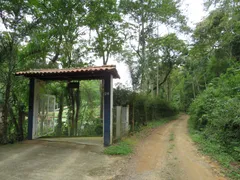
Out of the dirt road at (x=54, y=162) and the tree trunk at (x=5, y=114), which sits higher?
the tree trunk at (x=5, y=114)

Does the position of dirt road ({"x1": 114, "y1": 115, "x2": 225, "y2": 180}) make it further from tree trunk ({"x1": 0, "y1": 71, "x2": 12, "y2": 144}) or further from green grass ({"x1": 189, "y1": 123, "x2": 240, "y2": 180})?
tree trunk ({"x1": 0, "y1": 71, "x2": 12, "y2": 144})

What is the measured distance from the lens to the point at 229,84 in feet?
31.3

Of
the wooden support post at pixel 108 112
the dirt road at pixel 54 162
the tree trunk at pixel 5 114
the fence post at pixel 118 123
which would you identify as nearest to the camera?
the dirt road at pixel 54 162

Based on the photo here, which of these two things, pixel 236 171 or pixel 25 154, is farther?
pixel 25 154

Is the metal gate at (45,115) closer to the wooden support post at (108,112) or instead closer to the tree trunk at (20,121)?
the tree trunk at (20,121)

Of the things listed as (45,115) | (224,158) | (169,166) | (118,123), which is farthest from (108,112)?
(224,158)

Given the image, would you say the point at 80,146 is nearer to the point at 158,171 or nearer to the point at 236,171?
the point at 158,171

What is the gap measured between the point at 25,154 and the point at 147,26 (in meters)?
15.6

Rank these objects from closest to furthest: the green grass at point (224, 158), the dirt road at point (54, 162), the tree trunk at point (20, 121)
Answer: the dirt road at point (54, 162)
the green grass at point (224, 158)
the tree trunk at point (20, 121)

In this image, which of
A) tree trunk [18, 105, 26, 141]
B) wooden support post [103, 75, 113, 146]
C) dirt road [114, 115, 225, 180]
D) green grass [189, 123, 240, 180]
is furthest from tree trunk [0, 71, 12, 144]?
green grass [189, 123, 240, 180]

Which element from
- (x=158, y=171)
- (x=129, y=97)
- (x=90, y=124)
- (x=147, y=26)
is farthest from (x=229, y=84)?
(x=147, y=26)

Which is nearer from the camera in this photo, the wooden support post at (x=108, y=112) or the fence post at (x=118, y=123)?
the wooden support post at (x=108, y=112)

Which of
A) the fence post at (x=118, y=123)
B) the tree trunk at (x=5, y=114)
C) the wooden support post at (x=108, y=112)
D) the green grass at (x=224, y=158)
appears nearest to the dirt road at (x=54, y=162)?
the tree trunk at (x=5, y=114)

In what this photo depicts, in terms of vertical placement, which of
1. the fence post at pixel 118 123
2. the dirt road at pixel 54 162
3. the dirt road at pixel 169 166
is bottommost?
the dirt road at pixel 169 166
